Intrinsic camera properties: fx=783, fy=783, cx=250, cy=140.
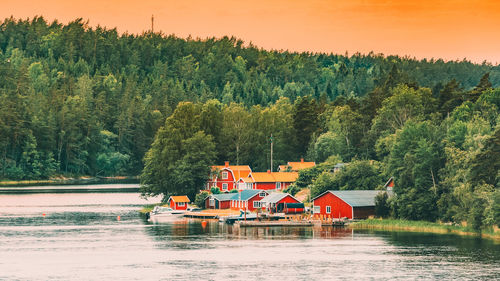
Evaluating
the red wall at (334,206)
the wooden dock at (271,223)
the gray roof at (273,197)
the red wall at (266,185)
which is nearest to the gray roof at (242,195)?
the gray roof at (273,197)

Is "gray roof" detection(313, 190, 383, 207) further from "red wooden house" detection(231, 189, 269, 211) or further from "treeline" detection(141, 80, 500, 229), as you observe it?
"red wooden house" detection(231, 189, 269, 211)

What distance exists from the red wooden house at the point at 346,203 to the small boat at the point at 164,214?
75.1 ft

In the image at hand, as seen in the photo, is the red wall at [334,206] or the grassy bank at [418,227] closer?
the grassy bank at [418,227]

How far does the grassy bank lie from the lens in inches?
3266

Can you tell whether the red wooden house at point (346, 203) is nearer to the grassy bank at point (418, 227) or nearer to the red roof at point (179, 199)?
the grassy bank at point (418, 227)

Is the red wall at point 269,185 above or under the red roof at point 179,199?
above

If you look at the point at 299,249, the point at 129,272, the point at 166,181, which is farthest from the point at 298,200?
the point at 129,272

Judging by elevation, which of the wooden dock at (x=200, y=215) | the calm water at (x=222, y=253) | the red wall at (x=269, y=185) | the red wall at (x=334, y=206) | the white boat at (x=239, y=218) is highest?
the red wall at (x=269, y=185)

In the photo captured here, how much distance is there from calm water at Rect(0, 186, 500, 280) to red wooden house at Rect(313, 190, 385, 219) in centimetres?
544

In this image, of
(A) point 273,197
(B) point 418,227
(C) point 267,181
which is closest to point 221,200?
(A) point 273,197

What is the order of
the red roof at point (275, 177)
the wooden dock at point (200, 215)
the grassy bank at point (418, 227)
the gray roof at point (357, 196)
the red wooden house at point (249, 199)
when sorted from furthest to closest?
the red roof at point (275, 177) < the red wooden house at point (249, 199) < the wooden dock at point (200, 215) < the gray roof at point (357, 196) < the grassy bank at point (418, 227)

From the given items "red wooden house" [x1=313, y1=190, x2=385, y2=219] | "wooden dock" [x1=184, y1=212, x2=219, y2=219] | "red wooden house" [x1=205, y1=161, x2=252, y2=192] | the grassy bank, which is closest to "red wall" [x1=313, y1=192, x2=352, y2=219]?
"red wooden house" [x1=313, y1=190, x2=385, y2=219]

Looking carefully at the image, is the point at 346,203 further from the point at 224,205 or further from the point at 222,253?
the point at 222,253

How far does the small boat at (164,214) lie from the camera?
115 meters
